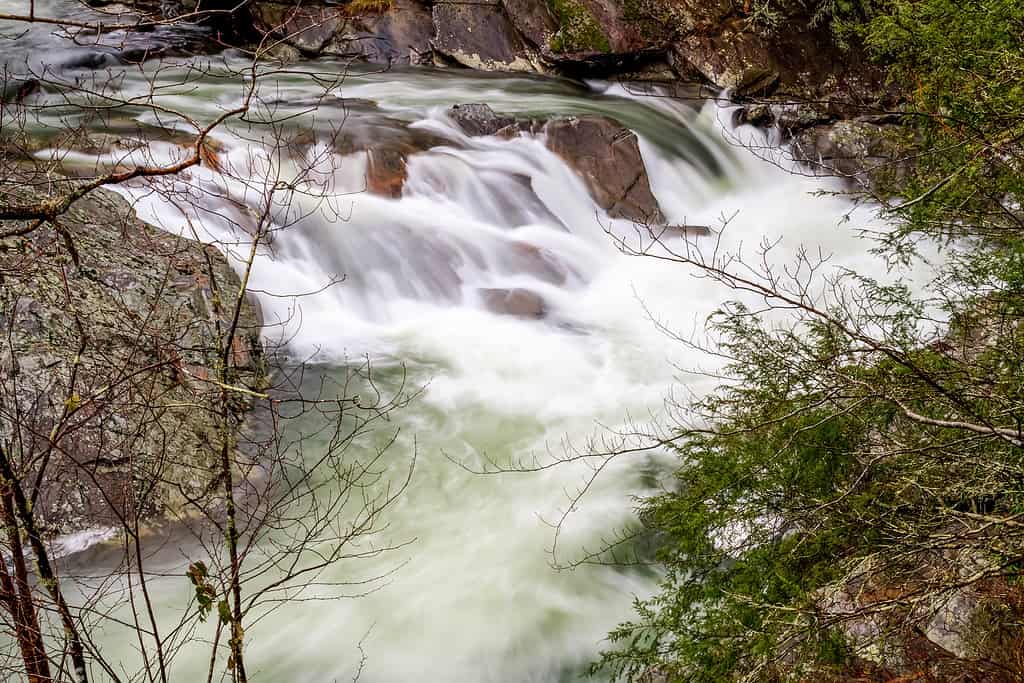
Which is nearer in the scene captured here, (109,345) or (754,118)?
(109,345)

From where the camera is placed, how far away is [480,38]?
1293cm

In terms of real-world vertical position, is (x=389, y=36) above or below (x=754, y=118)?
above

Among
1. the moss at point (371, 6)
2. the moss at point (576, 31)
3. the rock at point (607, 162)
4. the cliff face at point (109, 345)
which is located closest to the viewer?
the cliff face at point (109, 345)

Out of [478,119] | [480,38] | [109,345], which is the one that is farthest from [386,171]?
[109,345]

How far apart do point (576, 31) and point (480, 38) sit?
1.46 m

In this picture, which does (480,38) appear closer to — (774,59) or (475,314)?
(774,59)

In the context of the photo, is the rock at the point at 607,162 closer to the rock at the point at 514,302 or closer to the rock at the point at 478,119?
the rock at the point at 478,119

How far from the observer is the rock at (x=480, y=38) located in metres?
12.9

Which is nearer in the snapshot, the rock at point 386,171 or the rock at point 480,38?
the rock at point 386,171

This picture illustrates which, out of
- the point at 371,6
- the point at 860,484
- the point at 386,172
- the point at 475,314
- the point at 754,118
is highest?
the point at 371,6

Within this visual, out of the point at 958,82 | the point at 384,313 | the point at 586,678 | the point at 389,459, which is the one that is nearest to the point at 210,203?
the point at 384,313

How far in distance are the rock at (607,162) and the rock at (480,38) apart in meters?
2.79

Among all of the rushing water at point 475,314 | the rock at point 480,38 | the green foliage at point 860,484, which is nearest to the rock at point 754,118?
the rushing water at point 475,314

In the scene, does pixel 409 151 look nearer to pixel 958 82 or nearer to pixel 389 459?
pixel 389 459
